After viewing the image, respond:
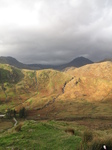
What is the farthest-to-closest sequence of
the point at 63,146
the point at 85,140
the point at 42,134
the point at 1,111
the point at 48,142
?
the point at 1,111, the point at 42,134, the point at 48,142, the point at 63,146, the point at 85,140

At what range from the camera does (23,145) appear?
1217cm

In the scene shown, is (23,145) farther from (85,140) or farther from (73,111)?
(73,111)

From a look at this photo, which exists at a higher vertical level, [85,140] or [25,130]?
[85,140]

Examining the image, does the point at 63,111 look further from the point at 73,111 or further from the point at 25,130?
the point at 25,130

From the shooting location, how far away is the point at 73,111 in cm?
16800

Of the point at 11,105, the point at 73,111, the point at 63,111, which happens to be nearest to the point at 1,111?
the point at 11,105

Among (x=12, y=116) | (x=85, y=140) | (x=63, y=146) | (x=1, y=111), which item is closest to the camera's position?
(x=85, y=140)

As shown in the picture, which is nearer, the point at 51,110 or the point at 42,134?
the point at 42,134

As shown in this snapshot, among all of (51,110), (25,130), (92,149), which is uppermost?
(92,149)

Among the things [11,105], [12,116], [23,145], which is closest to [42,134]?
[23,145]

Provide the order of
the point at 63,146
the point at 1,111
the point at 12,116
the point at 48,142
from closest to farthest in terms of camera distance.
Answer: the point at 63,146
the point at 48,142
the point at 12,116
the point at 1,111

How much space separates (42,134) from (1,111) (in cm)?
16162

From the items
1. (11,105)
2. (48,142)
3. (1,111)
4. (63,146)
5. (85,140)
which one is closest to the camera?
(85,140)

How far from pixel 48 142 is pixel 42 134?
2669 millimetres
